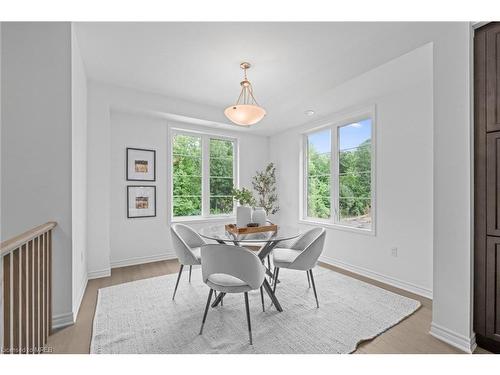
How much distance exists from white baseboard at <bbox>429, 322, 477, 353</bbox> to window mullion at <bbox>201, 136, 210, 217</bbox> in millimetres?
3638

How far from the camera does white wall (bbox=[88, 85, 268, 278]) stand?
332 centimetres

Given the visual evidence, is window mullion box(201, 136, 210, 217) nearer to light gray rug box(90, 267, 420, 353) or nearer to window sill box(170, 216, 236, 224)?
window sill box(170, 216, 236, 224)

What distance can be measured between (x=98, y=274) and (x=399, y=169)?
4153 millimetres

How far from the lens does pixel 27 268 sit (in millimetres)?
1567

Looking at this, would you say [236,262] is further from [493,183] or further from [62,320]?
[493,183]

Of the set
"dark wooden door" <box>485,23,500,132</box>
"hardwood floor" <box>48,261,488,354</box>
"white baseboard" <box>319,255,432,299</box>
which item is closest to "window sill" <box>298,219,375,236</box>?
"white baseboard" <box>319,255,432,299</box>

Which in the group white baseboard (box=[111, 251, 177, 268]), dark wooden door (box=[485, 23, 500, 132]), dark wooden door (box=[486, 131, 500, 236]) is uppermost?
dark wooden door (box=[485, 23, 500, 132])

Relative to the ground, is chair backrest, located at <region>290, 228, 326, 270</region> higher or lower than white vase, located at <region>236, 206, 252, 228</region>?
lower

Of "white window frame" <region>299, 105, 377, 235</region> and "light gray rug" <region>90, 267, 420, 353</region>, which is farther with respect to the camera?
"white window frame" <region>299, 105, 377, 235</region>

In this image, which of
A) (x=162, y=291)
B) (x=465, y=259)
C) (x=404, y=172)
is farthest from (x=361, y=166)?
(x=162, y=291)

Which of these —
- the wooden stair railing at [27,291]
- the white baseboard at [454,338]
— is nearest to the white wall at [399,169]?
the white baseboard at [454,338]
